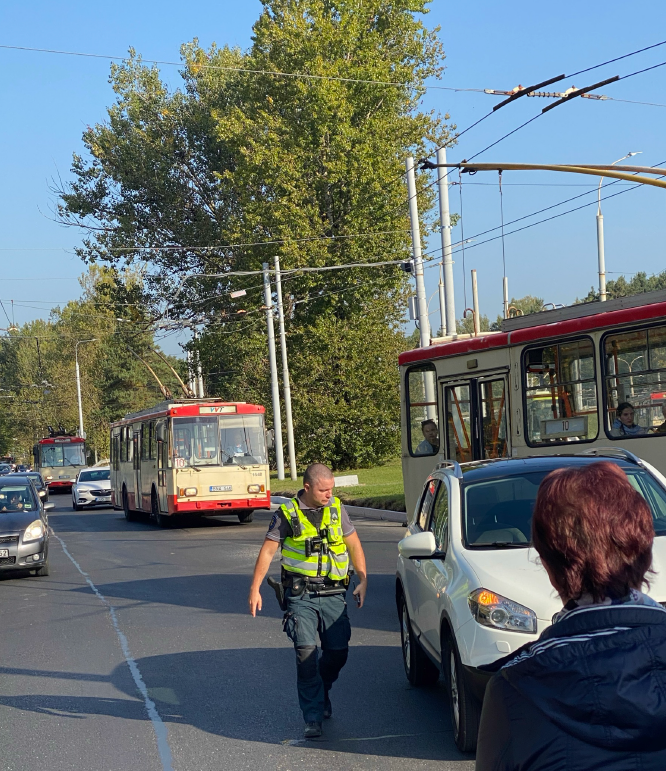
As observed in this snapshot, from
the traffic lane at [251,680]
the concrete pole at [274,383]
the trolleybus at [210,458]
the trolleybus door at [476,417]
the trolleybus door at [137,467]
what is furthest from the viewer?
the concrete pole at [274,383]

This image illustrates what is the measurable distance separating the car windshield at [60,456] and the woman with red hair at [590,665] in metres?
61.9

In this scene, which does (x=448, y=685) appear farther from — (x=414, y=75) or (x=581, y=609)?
(x=414, y=75)

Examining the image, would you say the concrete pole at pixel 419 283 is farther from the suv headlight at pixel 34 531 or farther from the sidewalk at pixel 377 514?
the suv headlight at pixel 34 531

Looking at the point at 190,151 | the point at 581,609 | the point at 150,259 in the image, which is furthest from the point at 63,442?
the point at 581,609

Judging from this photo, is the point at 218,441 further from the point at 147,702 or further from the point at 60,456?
the point at 60,456

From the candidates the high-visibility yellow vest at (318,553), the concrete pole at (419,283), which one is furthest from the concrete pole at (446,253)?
the high-visibility yellow vest at (318,553)

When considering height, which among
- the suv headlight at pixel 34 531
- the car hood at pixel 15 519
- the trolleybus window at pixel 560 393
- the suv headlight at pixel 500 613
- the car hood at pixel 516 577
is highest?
the trolleybus window at pixel 560 393

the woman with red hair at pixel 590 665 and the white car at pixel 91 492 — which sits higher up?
the woman with red hair at pixel 590 665

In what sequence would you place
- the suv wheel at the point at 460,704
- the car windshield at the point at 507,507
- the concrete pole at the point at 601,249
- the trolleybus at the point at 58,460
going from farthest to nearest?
the trolleybus at the point at 58,460 → the concrete pole at the point at 601,249 → the car windshield at the point at 507,507 → the suv wheel at the point at 460,704

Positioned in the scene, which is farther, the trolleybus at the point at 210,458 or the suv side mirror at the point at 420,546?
the trolleybus at the point at 210,458

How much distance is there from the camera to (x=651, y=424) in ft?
41.8

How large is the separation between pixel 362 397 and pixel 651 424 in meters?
30.9

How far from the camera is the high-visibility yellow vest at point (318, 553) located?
21.7 feet

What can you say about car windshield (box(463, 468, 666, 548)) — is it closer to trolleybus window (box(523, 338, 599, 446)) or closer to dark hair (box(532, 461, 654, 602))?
dark hair (box(532, 461, 654, 602))
